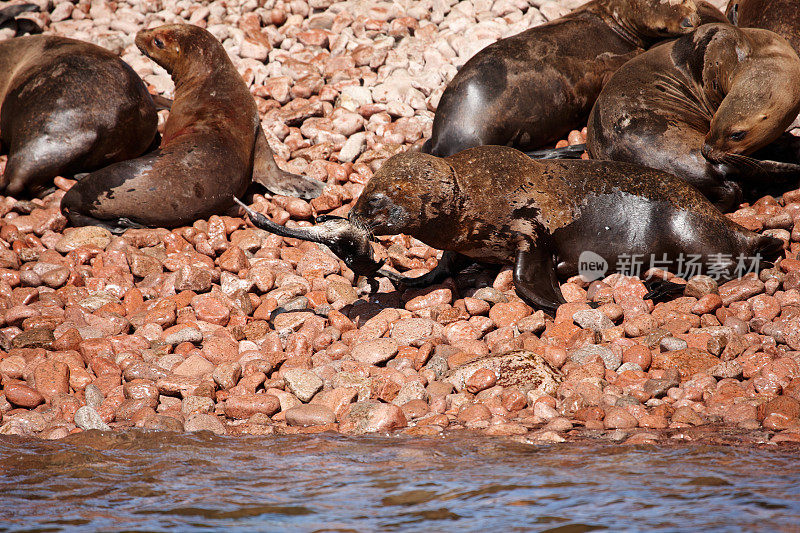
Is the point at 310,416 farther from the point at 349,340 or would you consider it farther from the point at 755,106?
the point at 755,106

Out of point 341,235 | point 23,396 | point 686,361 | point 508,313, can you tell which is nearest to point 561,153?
point 508,313

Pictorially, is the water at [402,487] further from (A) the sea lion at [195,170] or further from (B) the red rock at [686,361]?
(A) the sea lion at [195,170]

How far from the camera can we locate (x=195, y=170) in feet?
23.9

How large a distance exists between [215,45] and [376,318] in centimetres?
504

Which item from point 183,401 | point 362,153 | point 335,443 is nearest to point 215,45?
point 362,153

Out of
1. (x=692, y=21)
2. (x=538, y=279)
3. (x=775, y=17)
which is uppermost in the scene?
(x=775, y=17)

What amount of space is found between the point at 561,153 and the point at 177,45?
4816 mm

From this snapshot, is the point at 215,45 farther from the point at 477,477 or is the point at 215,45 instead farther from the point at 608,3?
the point at 477,477

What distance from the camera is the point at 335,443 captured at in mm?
3734

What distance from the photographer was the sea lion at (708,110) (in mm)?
6102

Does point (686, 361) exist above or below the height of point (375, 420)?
above

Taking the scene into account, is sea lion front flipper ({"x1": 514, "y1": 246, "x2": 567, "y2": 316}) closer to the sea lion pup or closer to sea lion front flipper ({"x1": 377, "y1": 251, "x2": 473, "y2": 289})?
the sea lion pup

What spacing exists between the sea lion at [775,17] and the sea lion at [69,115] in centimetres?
642

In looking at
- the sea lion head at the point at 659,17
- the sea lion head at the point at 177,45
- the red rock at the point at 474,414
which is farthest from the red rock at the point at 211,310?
the sea lion head at the point at 659,17
